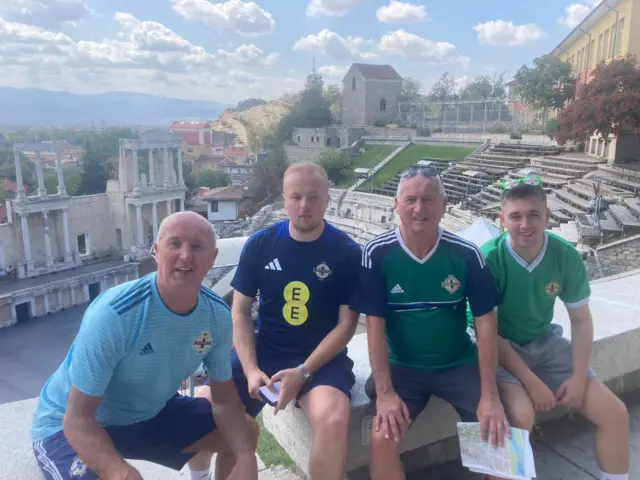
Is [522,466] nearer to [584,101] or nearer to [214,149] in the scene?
[584,101]

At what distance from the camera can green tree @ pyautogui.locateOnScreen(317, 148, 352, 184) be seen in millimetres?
36406

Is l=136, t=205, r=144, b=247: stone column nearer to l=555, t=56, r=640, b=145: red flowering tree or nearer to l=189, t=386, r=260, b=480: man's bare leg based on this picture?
l=555, t=56, r=640, b=145: red flowering tree

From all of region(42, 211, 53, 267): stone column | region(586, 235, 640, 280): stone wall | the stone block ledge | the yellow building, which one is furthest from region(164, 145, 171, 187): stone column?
the stone block ledge

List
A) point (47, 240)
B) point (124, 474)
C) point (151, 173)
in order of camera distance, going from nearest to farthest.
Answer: point (124, 474) → point (47, 240) → point (151, 173)

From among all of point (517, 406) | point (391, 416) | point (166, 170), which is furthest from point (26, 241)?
point (517, 406)

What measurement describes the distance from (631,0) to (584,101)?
506 centimetres

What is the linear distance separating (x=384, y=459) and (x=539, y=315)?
3.51 feet

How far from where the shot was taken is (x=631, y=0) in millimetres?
19891

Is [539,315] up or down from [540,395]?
up

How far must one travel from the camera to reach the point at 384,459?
213 cm

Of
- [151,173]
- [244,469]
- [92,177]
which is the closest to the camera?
[244,469]

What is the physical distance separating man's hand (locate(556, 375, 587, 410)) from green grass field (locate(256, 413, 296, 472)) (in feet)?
4.54

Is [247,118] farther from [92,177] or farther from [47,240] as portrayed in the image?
[47,240]

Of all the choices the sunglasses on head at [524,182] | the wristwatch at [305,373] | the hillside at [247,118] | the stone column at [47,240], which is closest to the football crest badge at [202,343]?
the wristwatch at [305,373]
